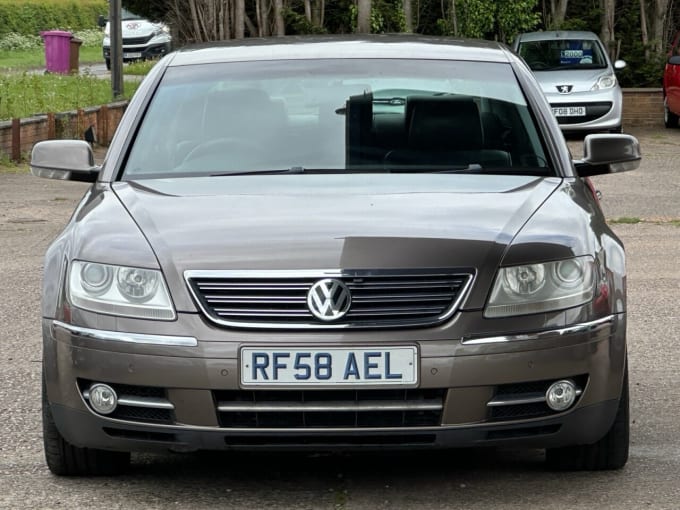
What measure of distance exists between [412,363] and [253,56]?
206 cm

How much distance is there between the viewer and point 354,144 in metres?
5.79

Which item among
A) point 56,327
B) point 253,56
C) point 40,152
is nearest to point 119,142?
point 40,152

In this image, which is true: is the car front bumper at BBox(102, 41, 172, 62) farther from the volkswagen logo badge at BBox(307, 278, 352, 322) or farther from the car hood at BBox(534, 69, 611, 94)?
the volkswagen logo badge at BBox(307, 278, 352, 322)

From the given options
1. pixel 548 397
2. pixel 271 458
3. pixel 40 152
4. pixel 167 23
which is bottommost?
pixel 167 23

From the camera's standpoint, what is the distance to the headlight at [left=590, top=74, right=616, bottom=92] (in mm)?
23016

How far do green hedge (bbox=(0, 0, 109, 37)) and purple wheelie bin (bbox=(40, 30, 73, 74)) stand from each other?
24.4 metres

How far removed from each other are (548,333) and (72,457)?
160 cm

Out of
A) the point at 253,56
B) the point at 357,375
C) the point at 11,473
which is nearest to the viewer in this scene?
the point at 357,375

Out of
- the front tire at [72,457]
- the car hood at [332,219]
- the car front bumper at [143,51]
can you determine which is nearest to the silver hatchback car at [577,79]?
the car hood at [332,219]

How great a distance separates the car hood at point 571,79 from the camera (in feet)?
75.4

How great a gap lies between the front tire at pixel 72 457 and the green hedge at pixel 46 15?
57.8m

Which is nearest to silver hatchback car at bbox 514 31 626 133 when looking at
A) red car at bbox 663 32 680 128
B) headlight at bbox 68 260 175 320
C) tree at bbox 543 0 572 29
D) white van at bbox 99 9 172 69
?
red car at bbox 663 32 680 128

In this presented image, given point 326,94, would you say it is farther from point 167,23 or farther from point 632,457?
point 167,23

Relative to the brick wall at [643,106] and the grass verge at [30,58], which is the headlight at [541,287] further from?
the grass verge at [30,58]
